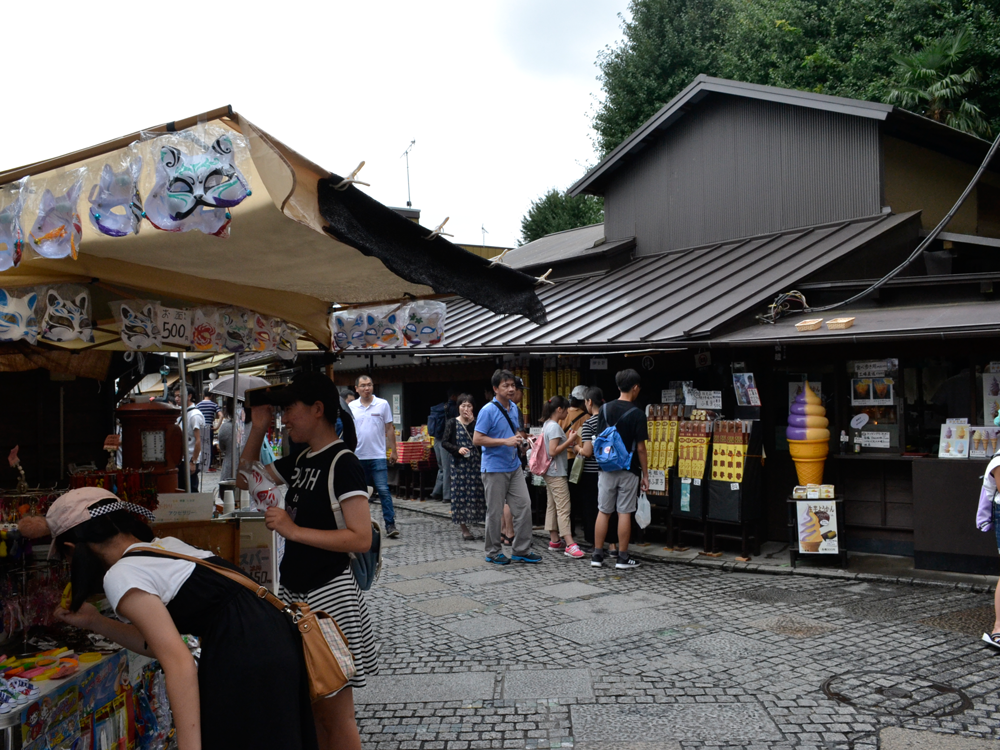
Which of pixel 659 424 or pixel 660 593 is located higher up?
pixel 659 424

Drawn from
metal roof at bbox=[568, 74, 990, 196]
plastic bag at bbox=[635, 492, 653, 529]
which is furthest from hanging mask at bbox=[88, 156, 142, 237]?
metal roof at bbox=[568, 74, 990, 196]

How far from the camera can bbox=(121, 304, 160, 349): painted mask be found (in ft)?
14.4

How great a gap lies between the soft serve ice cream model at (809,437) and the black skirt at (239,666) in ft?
23.0

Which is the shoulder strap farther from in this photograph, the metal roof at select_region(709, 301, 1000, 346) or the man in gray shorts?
the metal roof at select_region(709, 301, 1000, 346)

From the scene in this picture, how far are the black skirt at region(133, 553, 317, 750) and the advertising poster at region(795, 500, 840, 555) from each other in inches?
268

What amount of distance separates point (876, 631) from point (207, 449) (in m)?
12.3

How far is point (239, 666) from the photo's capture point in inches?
105

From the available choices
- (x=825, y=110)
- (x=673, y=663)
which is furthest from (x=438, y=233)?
(x=825, y=110)

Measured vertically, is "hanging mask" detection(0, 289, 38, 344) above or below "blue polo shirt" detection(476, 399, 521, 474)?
above

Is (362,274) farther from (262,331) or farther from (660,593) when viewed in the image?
(660,593)

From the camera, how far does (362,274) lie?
452cm

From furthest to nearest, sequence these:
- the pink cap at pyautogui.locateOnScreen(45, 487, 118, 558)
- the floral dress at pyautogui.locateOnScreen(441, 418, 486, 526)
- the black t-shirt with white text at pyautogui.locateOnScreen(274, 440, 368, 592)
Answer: the floral dress at pyautogui.locateOnScreen(441, 418, 486, 526)
the black t-shirt with white text at pyautogui.locateOnScreen(274, 440, 368, 592)
the pink cap at pyautogui.locateOnScreen(45, 487, 118, 558)

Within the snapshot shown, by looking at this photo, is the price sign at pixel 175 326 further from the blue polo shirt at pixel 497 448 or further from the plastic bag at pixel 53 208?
the blue polo shirt at pixel 497 448

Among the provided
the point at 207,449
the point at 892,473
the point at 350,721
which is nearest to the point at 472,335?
the point at 207,449
